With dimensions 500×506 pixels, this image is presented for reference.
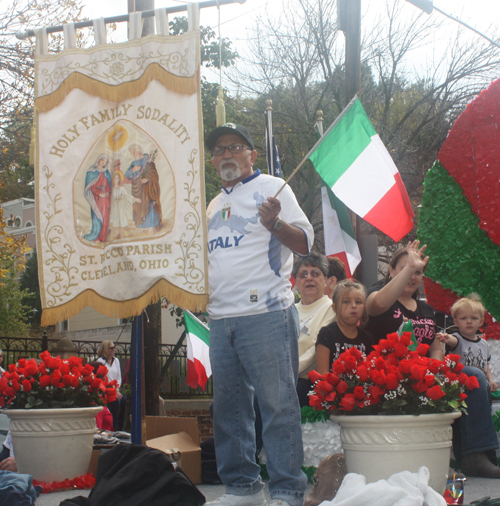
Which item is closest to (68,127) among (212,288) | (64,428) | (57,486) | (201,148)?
(201,148)

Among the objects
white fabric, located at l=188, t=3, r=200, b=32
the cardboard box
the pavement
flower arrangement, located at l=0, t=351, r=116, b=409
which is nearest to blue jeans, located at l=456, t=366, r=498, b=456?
the pavement

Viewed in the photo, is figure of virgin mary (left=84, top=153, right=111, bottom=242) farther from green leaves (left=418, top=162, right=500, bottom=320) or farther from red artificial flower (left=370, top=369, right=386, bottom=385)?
green leaves (left=418, top=162, right=500, bottom=320)

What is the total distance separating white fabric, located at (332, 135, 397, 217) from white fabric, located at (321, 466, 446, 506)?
206cm

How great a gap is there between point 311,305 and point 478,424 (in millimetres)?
1402

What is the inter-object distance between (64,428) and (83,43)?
778 centimetres

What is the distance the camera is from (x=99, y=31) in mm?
4141

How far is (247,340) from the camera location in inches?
120

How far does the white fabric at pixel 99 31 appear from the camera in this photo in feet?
13.5

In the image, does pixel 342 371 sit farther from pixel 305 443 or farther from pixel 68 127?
pixel 68 127

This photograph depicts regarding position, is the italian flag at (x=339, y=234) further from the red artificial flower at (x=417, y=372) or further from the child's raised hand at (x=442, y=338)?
the red artificial flower at (x=417, y=372)

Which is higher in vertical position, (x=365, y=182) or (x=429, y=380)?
(x=365, y=182)

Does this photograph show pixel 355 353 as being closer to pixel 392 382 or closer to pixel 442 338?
pixel 392 382

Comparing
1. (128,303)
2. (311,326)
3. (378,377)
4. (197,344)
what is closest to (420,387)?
(378,377)

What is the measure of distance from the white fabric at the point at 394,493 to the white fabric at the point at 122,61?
2574 mm
